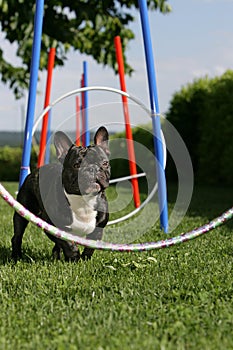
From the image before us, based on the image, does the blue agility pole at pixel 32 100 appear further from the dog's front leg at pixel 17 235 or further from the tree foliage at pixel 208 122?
the tree foliage at pixel 208 122

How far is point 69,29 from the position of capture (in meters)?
11.9

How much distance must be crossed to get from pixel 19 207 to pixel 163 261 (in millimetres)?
1261

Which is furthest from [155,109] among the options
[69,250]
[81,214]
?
[69,250]

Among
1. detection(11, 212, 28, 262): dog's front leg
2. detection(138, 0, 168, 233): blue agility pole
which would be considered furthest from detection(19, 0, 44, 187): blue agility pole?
detection(138, 0, 168, 233): blue agility pole

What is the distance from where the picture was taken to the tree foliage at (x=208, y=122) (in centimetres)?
1236

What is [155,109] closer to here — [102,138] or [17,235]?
[102,138]

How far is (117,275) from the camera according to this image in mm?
3369

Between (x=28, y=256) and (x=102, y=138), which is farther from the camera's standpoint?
(x=28, y=256)

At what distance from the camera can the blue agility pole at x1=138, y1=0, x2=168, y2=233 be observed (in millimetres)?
5090

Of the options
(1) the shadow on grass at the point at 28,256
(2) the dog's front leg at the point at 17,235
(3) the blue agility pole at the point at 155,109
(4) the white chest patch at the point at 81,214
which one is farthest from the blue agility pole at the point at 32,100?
(4) the white chest patch at the point at 81,214

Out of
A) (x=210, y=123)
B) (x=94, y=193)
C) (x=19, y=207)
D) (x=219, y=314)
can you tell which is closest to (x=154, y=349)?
(x=219, y=314)

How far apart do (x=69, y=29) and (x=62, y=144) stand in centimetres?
868

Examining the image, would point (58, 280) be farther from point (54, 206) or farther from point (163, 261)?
point (163, 261)

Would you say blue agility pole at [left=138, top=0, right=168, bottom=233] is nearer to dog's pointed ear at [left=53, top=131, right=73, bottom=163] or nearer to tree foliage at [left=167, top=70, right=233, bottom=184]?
dog's pointed ear at [left=53, top=131, right=73, bottom=163]
